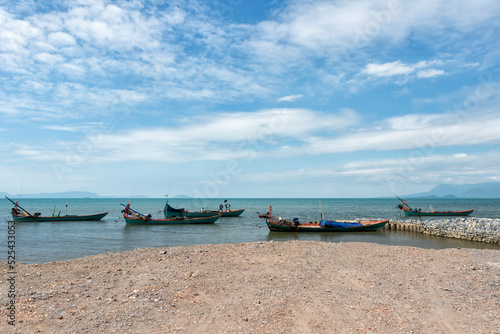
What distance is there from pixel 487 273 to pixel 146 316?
40.3 feet

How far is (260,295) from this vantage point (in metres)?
9.66

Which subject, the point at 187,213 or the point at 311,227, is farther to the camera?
the point at 187,213

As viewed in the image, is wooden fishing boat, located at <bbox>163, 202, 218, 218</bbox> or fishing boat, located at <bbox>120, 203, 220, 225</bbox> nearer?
fishing boat, located at <bbox>120, 203, 220, 225</bbox>

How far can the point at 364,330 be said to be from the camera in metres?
7.34

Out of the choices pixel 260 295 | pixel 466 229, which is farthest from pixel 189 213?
pixel 260 295

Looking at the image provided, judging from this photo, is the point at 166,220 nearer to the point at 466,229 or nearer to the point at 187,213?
the point at 187,213

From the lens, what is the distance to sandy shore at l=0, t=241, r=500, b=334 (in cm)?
765

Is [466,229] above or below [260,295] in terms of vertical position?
above

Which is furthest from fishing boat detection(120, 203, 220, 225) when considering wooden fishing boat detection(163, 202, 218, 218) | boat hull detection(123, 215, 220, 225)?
wooden fishing boat detection(163, 202, 218, 218)

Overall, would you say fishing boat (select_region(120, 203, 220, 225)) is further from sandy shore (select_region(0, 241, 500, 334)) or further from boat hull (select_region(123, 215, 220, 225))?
sandy shore (select_region(0, 241, 500, 334))

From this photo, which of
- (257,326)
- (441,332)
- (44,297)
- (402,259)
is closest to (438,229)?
(402,259)

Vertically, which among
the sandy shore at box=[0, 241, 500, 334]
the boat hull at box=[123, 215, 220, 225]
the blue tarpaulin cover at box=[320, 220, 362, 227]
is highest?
the blue tarpaulin cover at box=[320, 220, 362, 227]

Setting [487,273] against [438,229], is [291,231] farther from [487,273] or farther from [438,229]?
[487,273]

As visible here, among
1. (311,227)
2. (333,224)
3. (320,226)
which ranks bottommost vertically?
(311,227)
